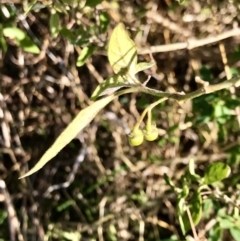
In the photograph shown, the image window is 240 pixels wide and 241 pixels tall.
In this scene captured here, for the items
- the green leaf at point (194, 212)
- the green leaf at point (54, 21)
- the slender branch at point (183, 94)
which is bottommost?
the green leaf at point (194, 212)

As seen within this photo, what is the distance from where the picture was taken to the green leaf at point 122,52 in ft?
2.24

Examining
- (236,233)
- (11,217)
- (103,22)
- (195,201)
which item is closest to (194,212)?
(195,201)

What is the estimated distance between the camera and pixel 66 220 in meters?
1.75

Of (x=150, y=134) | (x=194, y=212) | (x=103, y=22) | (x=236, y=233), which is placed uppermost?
(x=103, y=22)

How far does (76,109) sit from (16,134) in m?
0.21

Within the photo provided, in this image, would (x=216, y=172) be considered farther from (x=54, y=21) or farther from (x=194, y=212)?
(x=54, y=21)

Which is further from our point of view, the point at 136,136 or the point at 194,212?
the point at 194,212

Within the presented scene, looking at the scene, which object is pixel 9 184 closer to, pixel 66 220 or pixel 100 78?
pixel 66 220

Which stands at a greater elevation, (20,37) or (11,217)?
(20,37)

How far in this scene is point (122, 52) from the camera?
69 centimetres

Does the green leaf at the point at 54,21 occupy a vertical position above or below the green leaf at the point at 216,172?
above

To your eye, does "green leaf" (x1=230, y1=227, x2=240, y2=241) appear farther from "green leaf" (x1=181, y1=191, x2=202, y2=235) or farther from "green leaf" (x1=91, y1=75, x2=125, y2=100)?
"green leaf" (x1=91, y1=75, x2=125, y2=100)

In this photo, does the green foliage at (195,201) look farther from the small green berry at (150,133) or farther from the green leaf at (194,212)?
the small green berry at (150,133)

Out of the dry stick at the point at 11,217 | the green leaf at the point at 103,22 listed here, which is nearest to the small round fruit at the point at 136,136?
the green leaf at the point at 103,22
